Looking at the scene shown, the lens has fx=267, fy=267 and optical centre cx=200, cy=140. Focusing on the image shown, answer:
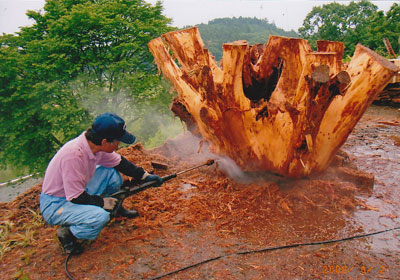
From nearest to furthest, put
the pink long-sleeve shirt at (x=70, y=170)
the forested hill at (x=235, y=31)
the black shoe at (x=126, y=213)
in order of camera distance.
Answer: the pink long-sleeve shirt at (x=70, y=170) < the black shoe at (x=126, y=213) < the forested hill at (x=235, y=31)

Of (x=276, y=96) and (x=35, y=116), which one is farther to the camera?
(x=35, y=116)

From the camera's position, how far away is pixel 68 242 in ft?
8.05

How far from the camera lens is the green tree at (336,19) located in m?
40.5

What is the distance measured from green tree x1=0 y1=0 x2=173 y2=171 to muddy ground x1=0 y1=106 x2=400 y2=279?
31.6ft

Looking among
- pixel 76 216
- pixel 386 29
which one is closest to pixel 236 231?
pixel 76 216

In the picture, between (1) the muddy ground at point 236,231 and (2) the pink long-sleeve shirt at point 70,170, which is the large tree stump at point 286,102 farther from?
(2) the pink long-sleeve shirt at point 70,170

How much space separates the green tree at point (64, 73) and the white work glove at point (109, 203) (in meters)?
10.4

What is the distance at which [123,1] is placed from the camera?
1403 centimetres

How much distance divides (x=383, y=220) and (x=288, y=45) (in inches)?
85.5

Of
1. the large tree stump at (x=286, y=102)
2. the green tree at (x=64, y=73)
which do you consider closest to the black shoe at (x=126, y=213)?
the large tree stump at (x=286, y=102)

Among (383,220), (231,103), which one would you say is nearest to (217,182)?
(231,103)

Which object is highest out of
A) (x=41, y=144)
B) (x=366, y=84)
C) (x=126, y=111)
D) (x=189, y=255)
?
(x=366, y=84)

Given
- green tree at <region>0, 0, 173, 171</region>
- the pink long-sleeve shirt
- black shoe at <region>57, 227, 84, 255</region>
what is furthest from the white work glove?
green tree at <region>0, 0, 173, 171</region>

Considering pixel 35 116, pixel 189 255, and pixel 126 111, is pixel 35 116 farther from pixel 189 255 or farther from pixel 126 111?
pixel 189 255
